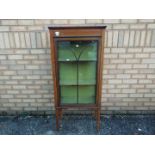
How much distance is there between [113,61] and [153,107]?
1.01 m

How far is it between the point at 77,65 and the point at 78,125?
3.18ft

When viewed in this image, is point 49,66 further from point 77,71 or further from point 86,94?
point 86,94

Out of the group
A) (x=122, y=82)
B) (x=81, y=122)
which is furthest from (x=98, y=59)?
(x=81, y=122)

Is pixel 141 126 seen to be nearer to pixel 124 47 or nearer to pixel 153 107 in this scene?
pixel 153 107

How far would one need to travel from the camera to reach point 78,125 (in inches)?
137

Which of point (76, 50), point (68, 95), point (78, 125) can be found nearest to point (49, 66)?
point (68, 95)

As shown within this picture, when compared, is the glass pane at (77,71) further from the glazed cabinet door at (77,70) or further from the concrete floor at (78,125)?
the concrete floor at (78,125)

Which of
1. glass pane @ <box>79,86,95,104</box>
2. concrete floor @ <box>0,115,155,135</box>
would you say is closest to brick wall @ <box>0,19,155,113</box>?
concrete floor @ <box>0,115,155,135</box>

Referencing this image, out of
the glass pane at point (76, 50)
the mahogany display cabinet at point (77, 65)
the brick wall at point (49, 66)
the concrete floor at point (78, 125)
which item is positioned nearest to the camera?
the mahogany display cabinet at point (77, 65)

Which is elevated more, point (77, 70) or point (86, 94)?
point (77, 70)

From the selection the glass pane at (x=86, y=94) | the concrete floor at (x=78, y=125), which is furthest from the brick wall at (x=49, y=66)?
the glass pane at (x=86, y=94)

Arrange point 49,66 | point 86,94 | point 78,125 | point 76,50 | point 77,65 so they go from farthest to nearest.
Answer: point 78,125
point 49,66
point 86,94
point 77,65
point 76,50

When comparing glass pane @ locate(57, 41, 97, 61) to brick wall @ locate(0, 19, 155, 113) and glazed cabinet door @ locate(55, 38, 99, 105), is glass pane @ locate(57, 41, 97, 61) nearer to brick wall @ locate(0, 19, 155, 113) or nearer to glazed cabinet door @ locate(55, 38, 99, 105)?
glazed cabinet door @ locate(55, 38, 99, 105)

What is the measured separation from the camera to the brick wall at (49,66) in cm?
312
